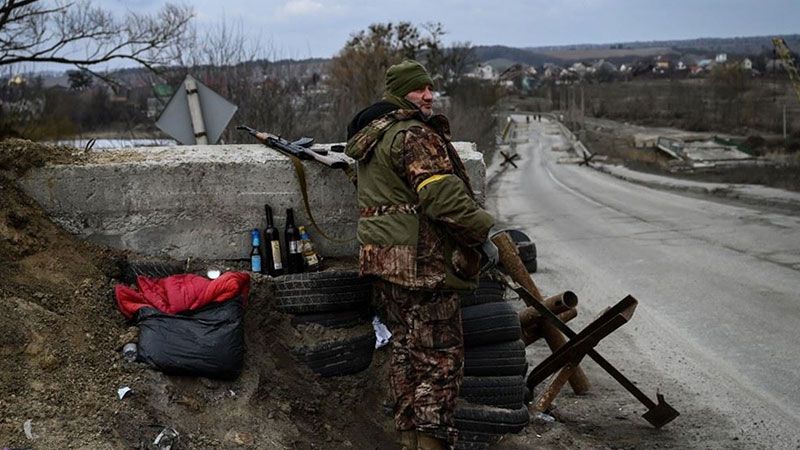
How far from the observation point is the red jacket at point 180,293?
4.85 meters

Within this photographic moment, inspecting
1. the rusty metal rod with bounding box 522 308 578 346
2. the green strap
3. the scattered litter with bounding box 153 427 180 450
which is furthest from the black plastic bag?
the rusty metal rod with bounding box 522 308 578 346

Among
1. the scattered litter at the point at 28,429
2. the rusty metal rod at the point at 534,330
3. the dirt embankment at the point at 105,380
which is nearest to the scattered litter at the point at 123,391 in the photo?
the dirt embankment at the point at 105,380

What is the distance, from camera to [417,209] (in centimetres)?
450

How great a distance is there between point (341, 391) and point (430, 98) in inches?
73.1

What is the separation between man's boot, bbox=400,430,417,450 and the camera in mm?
4730

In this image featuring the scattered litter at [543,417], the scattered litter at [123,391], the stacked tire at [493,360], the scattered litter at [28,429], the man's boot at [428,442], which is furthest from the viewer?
the scattered litter at [543,417]

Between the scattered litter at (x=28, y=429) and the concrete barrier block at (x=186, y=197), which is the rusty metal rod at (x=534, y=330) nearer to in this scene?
the concrete barrier block at (x=186, y=197)

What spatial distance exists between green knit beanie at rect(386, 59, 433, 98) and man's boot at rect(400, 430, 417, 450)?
1.87m

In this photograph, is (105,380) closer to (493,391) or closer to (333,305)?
(333,305)

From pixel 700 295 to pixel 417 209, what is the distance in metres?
7.14

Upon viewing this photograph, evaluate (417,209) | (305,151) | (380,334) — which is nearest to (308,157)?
(305,151)

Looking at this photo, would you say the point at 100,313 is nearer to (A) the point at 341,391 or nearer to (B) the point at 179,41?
(A) the point at 341,391

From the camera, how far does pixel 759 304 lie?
32.5 ft

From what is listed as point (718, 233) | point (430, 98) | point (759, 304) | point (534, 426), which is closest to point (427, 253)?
point (430, 98)
